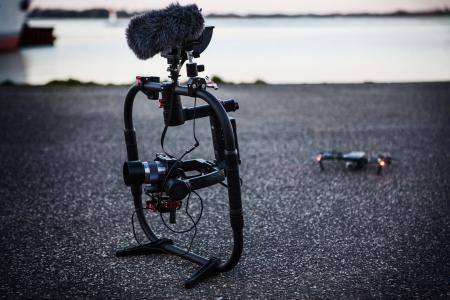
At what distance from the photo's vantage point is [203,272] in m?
3.17

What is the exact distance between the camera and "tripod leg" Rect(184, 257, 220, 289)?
310cm

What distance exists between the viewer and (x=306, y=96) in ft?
35.0

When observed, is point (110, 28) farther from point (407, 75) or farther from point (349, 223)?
point (349, 223)

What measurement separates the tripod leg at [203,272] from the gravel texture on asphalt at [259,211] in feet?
0.16

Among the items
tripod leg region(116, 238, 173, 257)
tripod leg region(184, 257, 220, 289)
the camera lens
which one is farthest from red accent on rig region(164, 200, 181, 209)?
tripod leg region(116, 238, 173, 257)

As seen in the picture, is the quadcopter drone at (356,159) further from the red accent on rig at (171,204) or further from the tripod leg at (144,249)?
the red accent on rig at (171,204)

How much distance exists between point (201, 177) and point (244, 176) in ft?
8.47

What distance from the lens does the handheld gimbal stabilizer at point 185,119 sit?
2799 mm

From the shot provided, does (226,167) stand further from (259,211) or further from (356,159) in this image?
(356,159)

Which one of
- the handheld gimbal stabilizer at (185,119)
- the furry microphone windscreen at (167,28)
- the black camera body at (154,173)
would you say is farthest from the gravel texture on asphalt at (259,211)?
the furry microphone windscreen at (167,28)

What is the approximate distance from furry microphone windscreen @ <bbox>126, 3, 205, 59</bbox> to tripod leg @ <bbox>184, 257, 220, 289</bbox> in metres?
1.31

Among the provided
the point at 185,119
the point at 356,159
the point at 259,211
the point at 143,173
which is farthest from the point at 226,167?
the point at 356,159

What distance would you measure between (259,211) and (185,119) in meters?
1.65

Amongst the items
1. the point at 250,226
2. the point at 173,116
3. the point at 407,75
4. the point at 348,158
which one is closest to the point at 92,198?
the point at 250,226
